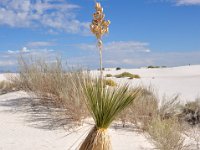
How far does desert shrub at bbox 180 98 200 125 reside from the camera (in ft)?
36.9

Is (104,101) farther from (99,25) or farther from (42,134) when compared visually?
(42,134)

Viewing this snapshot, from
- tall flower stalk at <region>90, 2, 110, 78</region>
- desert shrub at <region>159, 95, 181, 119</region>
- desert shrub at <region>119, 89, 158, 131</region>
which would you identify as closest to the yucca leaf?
tall flower stalk at <region>90, 2, 110, 78</region>

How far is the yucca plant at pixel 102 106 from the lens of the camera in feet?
16.7

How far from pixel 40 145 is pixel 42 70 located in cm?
543

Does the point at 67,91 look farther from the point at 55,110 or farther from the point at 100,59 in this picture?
the point at 100,59

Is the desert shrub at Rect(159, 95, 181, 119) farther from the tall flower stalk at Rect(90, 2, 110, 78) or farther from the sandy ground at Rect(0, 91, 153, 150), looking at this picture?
the tall flower stalk at Rect(90, 2, 110, 78)

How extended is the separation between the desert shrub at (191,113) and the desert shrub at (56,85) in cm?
317

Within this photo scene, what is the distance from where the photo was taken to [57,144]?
302 inches

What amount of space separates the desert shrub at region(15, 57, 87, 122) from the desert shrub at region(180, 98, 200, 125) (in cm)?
317

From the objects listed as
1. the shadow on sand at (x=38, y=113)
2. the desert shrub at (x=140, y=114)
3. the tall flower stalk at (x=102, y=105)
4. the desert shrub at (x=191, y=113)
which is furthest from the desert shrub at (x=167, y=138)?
the desert shrub at (x=191, y=113)

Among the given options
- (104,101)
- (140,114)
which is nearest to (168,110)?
(140,114)

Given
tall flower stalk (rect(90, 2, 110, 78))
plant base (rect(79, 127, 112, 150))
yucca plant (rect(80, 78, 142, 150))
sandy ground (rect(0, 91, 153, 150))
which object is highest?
tall flower stalk (rect(90, 2, 110, 78))

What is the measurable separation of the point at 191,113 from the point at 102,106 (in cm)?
692

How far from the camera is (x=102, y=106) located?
5082mm
